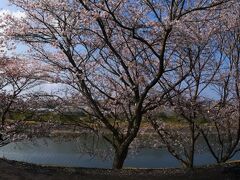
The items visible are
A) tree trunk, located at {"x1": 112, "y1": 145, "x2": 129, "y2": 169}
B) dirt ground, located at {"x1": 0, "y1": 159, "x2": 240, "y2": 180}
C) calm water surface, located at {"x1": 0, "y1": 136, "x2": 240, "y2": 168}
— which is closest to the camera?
dirt ground, located at {"x1": 0, "y1": 159, "x2": 240, "y2": 180}

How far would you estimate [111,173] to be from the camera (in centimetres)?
849

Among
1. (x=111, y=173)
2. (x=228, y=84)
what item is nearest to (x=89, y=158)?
(x=228, y=84)

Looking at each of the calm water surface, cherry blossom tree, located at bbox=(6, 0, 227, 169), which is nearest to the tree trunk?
cherry blossom tree, located at bbox=(6, 0, 227, 169)

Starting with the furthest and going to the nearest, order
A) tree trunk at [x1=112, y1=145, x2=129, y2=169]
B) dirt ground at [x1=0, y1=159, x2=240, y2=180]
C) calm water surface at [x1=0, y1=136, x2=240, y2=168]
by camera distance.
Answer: calm water surface at [x1=0, y1=136, x2=240, y2=168]
tree trunk at [x1=112, y1=145, x2=129, y2=169]
dirt ground at [x1=0, y1=159, x2=240, y2=180]

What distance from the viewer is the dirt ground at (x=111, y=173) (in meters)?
8.05

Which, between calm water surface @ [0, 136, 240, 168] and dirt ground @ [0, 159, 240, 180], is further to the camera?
calm water surface @ [0, 136, 240, 168]

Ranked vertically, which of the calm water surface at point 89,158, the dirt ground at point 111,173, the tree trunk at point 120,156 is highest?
the calm water surface at point 89,158

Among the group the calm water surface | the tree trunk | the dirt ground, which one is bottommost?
the dirt ground

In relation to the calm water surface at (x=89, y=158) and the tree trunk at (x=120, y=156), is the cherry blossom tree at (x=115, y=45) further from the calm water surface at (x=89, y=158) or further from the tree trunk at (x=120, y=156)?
the calm water surface at (x=89, y=158)

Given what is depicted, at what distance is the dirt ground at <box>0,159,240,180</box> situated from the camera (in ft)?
26.4

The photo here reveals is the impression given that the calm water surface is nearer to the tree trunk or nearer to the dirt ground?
the tree trunk

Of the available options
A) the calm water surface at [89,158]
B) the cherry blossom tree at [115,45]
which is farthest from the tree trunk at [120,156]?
the calm water surface at [89,158]

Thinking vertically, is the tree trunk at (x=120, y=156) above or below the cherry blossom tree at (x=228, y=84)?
below

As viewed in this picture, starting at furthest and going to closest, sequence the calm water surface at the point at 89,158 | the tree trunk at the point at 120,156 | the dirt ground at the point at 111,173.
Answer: the calm water surface at the point at 89,158, the tree trunk at the point at 120,156, the dirt ground at the point at 111,173
